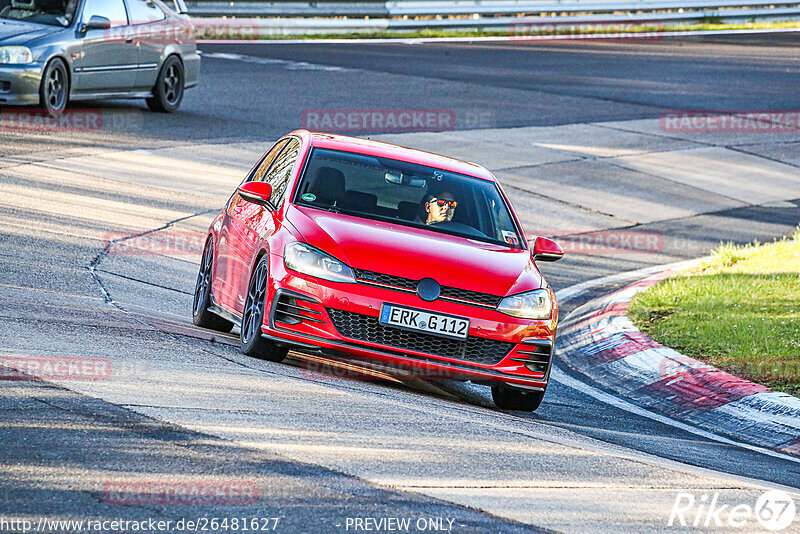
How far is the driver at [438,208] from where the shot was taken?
9.40 meters

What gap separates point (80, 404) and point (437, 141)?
1481cm

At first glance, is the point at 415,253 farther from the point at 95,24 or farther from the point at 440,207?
the point at 95,24

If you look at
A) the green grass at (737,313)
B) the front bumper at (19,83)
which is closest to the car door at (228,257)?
the green grass at (737,313)

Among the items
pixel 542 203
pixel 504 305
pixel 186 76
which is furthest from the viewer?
pixel 186 76

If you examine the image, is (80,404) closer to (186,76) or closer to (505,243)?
(505,243)

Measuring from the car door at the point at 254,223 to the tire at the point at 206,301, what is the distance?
21.6 inches

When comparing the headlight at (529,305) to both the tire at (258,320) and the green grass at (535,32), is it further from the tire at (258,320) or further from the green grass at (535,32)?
the green grass at (535,32)

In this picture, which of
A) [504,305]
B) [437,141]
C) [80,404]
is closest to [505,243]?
[504,305]

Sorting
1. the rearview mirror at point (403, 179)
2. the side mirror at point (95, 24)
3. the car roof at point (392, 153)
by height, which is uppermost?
the side mirror at point (95, 24)

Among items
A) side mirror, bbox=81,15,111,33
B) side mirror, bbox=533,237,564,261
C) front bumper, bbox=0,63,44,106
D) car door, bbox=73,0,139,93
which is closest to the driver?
side mirror, bbox=533,237,564,261

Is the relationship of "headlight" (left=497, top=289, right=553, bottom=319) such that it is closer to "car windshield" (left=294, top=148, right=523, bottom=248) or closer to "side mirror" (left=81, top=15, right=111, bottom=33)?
"car windshield" (left=294, top=148, right=523, bottom=248)

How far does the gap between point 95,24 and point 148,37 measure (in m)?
1.37

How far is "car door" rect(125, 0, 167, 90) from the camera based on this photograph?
19969mm

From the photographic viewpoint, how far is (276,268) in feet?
27.9
